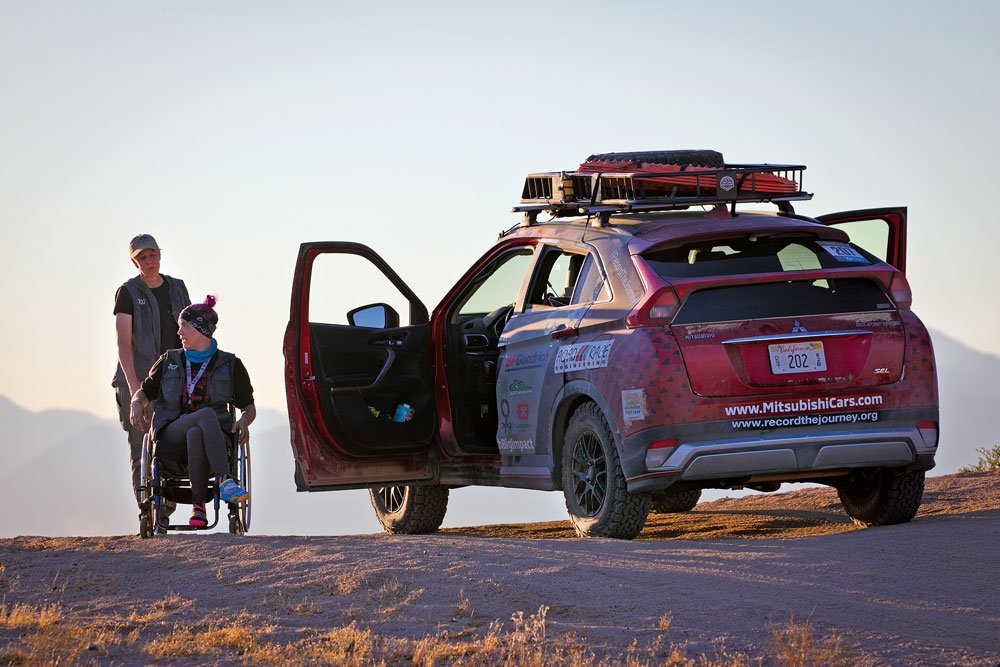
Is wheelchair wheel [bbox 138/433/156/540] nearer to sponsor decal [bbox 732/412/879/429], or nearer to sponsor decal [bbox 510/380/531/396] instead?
sponsor decal [bbox 510/380/531/396]

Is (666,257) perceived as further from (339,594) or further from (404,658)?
(404,658)

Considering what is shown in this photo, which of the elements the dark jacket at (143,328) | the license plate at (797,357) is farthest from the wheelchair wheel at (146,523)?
the license plate at (797,357)

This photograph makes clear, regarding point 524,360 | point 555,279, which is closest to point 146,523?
point 524,360

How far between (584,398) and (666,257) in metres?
1.02

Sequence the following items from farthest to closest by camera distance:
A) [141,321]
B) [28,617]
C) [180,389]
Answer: [141,321] → [180,389] → [28,617]

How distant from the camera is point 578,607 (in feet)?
22.9

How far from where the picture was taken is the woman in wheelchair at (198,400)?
10.5m

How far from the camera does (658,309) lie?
8.59 metres

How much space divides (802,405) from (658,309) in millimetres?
986

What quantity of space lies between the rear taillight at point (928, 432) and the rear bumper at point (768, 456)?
23 mm

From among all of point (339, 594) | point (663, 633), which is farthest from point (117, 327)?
point (663, 633)

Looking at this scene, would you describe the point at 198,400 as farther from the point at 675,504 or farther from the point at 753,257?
the point at 675,504

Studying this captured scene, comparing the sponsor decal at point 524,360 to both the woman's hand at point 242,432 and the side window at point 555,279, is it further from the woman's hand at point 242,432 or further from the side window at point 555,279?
the woman's hand at point 242,432

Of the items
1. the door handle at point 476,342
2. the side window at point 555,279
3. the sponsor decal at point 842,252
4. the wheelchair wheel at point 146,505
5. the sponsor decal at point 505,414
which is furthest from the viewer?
the door handle at point 476,342
